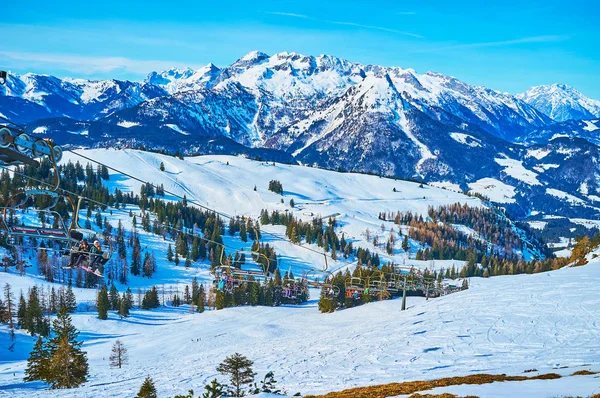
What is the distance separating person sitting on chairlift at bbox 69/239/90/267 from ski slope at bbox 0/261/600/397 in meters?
22.5

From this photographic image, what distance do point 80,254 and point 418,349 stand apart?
123ft

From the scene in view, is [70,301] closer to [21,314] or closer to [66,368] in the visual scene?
[21,314]

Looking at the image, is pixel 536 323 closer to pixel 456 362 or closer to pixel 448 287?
pixel 456 362

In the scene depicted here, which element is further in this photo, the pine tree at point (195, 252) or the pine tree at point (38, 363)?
the pine tree at point (195, 252)

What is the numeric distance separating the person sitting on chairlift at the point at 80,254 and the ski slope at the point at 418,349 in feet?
73.8

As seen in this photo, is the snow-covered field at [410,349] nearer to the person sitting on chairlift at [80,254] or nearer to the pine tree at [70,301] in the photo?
the pine tree at [70,301]

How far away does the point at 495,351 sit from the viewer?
49.2 m

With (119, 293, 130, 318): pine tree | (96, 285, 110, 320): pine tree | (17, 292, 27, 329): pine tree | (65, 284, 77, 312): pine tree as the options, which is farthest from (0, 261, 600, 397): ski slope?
(119, 293, 130, 318): pine tree

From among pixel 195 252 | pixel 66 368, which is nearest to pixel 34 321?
pixel 66 368

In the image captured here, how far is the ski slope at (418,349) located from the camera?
4447 cm

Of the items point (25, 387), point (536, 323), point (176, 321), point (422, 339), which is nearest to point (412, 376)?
point (422, 339)

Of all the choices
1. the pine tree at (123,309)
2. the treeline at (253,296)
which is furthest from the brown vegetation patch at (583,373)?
the pine tree at (123,309)

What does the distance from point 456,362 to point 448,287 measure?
301ft

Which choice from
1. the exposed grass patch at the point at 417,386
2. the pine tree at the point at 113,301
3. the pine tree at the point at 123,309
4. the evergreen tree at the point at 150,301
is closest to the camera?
the exposed grass patch at the point at 417,386
